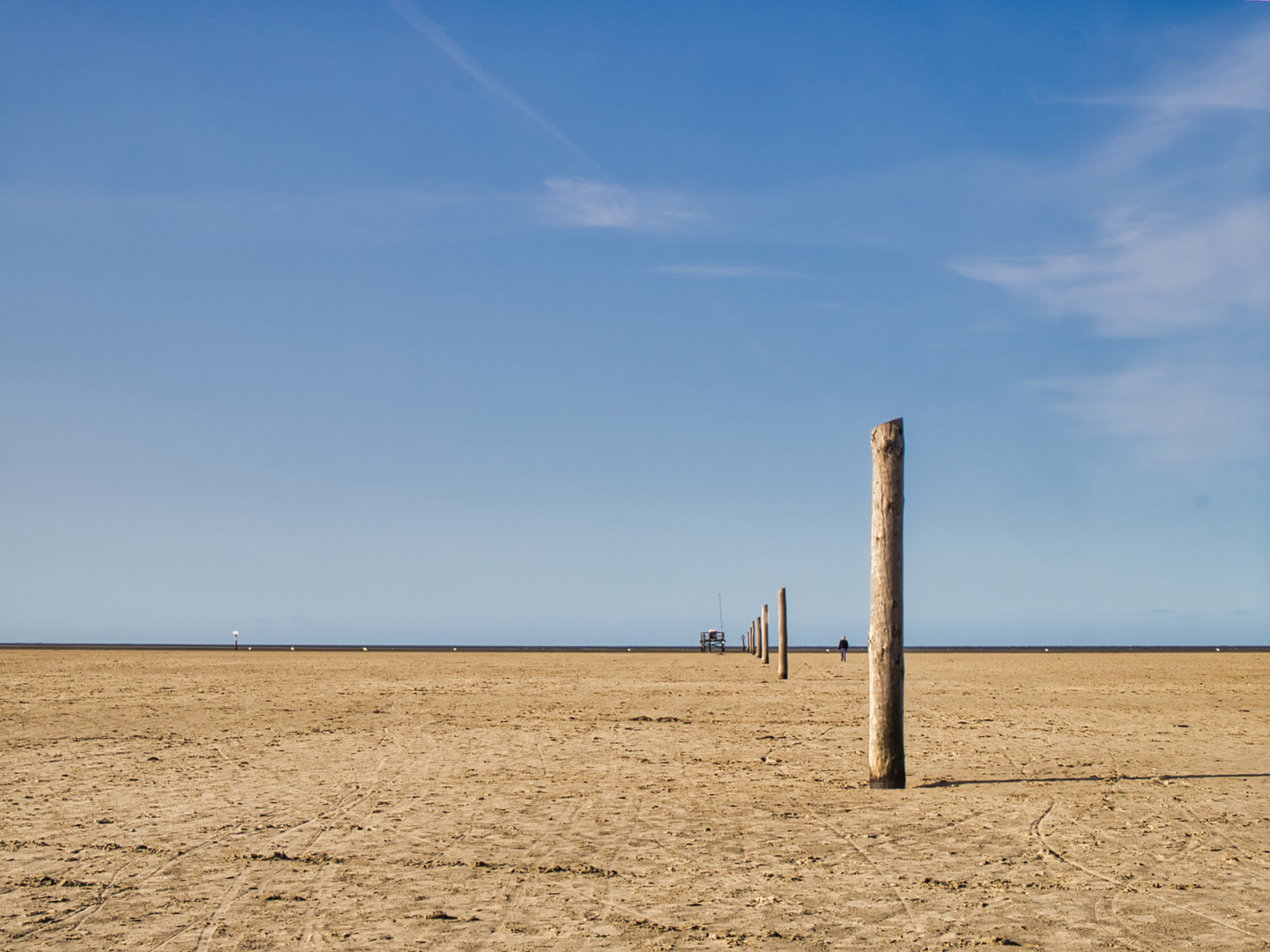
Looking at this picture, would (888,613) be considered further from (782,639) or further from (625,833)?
(782,639)

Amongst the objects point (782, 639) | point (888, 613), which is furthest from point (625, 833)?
point (782, 639)

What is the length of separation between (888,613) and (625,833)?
10.1ft

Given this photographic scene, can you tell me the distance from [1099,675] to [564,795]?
25.7 m

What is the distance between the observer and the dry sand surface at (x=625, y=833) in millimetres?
4938

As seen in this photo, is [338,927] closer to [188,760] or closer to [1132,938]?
[1132,938]

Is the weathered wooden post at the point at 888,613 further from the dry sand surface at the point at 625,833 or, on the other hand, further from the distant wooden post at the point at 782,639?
the distant wooden post at the point at 782,639

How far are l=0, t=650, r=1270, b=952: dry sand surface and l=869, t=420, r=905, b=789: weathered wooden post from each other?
38 centimetres

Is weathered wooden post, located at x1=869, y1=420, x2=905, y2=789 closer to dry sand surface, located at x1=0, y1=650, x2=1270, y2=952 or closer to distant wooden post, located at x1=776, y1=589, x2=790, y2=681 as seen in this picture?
dry sand surface, located at x1=0, y1=650, x2=1270, y2=952

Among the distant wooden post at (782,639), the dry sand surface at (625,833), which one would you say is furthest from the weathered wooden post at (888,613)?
the distant wooden post at (782,639)

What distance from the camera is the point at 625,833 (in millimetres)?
7027

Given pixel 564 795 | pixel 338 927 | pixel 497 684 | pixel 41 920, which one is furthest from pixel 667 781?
pixel 497 684

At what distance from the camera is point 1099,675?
29.8 metres

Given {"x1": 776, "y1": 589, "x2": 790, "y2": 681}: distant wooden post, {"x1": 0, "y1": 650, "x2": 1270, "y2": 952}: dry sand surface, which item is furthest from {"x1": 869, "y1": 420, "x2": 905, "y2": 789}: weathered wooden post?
{"x1": 776, "y1": 589, "x2": 790, "y2": 681}: distant wooden post

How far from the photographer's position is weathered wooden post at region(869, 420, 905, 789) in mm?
8711
